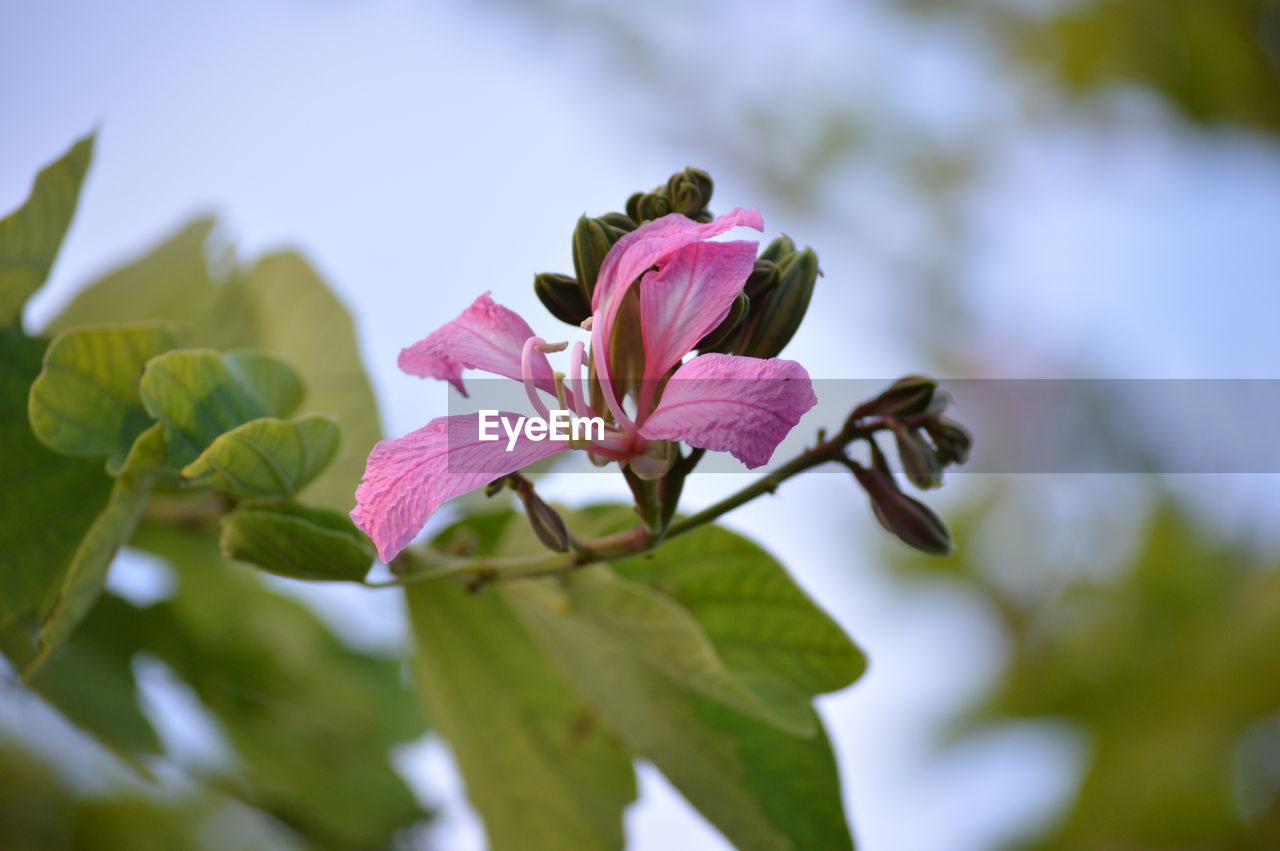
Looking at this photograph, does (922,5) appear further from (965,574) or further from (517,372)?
(517,372)

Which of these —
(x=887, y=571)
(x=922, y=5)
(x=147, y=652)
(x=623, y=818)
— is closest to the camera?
(x=623, y=818)

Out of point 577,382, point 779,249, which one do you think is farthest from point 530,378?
point 779,249

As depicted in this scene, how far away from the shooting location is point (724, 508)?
50cm

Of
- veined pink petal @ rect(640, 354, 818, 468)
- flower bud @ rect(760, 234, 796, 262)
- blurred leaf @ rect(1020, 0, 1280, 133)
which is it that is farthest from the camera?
blurred leaf @ rect(1020, 0, 1280, 133)

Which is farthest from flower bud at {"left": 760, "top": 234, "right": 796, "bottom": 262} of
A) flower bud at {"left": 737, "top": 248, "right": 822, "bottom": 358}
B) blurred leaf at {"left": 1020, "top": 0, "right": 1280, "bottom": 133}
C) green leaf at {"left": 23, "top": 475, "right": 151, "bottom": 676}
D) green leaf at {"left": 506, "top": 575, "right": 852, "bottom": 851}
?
blurred leaf at {"left": 1020, "top": 0, "right": 1280, "bottom": 133}

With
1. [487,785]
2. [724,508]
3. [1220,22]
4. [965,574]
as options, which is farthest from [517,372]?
[1220,22]

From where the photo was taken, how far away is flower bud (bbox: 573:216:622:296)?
0.47 meters

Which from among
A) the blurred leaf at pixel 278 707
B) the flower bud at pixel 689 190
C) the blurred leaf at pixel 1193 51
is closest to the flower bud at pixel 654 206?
the flower bud at pixel 689 190

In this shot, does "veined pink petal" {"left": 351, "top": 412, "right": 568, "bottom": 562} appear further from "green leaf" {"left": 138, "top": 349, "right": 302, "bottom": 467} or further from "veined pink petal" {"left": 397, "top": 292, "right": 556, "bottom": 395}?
"green leaf" {"left": 138, "top": 349, "right": 302, "bottom": 467}

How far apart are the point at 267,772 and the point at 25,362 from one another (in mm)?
551

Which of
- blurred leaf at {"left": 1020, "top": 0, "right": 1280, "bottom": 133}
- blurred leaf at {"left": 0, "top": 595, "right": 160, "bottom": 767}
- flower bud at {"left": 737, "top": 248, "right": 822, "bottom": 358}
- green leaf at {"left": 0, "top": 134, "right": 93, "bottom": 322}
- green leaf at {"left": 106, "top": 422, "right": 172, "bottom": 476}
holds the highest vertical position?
blurred leaf at {"left": 1020, "top": 0, "right": 1280, "bottom": 133}

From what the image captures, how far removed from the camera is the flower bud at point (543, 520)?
19.4 inches

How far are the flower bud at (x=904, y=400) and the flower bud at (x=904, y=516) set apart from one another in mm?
28

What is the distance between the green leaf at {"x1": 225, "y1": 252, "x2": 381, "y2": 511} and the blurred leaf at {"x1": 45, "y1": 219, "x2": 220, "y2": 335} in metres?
0.03
